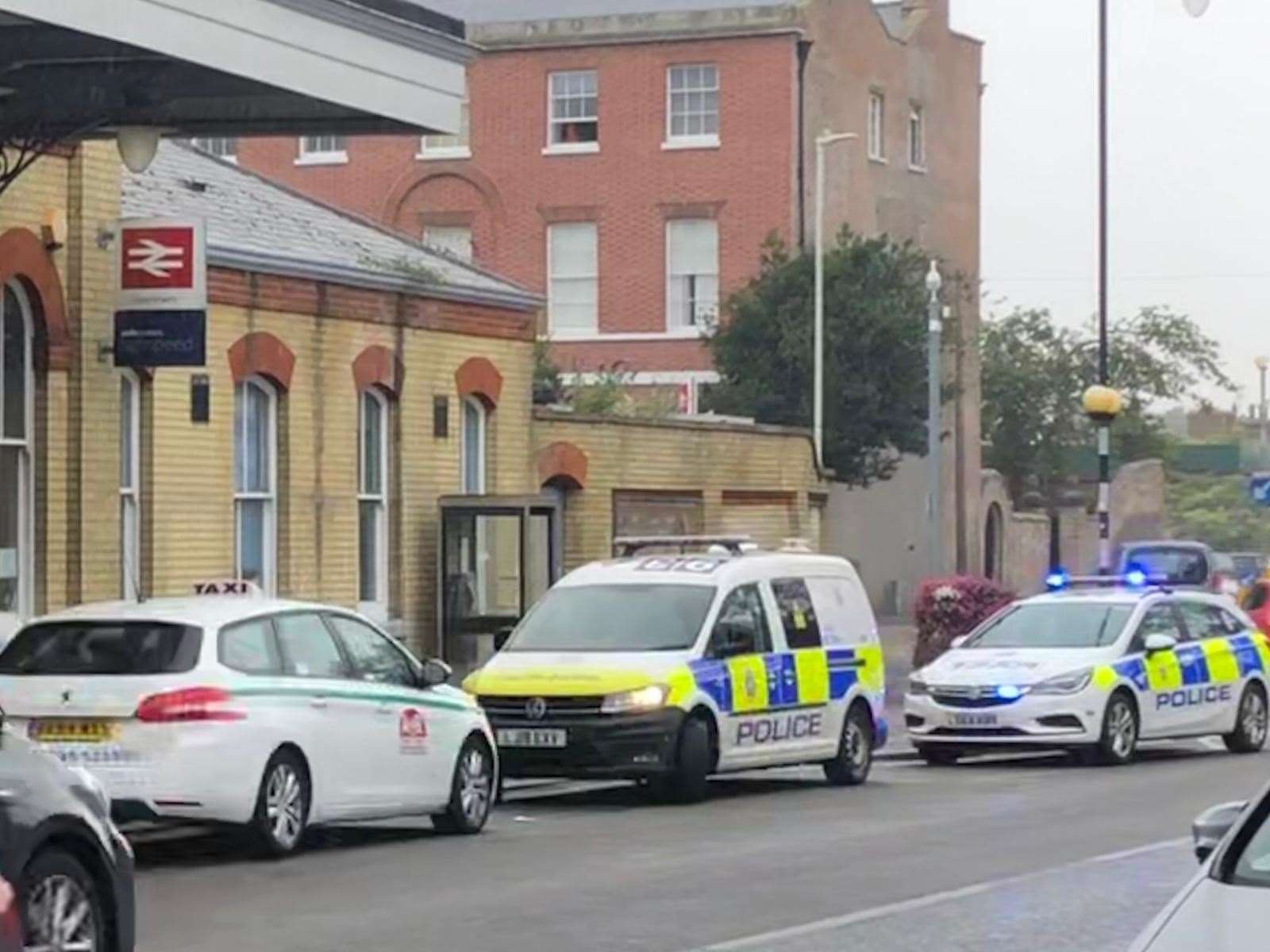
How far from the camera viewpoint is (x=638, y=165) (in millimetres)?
58375

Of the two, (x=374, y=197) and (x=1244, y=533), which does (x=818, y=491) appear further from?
(x=1244, y=533)

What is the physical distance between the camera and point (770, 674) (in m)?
23.5

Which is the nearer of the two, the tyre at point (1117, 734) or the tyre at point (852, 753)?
the tyre at point (852, 753)

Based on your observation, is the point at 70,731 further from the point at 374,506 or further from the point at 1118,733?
the point at 374,506

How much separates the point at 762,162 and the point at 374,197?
764 centimetres

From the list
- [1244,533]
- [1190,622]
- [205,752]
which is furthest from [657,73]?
[1244,533]

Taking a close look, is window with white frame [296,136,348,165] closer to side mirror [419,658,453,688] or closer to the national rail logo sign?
the national rail logo sign

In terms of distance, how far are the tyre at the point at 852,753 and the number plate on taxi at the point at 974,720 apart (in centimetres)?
161

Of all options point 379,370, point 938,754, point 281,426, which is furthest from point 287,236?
point 938,754

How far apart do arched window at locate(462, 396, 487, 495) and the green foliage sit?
231 ft

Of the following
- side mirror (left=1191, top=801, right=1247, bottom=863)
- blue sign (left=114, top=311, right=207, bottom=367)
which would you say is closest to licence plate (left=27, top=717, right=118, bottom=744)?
blue sign (left=114, top=311, right=207, bottom=367)

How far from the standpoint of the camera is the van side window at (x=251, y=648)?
17812mm

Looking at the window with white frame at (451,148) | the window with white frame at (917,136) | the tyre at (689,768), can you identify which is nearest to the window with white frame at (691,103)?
the window with white frame at (451,148)

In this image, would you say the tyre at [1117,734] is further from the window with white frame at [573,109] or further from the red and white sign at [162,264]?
the window with white frame at [573,109]
